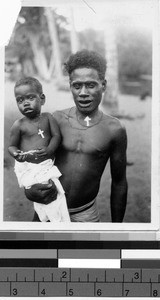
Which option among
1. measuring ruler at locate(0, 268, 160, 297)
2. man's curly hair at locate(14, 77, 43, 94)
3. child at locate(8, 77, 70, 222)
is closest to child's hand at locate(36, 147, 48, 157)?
child at locate(8, 77, 70, 222)

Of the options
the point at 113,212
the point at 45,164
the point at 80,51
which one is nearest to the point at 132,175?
the point at 113,212

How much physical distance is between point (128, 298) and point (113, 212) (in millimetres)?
216

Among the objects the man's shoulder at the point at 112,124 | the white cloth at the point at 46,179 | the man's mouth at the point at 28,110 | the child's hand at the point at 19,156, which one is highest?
the man's mouth at the point at 28,110

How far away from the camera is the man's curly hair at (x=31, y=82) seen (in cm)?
131

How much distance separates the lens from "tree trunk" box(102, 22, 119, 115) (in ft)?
4.27

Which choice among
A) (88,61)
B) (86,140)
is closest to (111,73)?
(88,61)

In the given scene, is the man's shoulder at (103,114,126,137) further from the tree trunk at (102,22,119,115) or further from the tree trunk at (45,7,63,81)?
the tree trunk at (45,7,63,81)

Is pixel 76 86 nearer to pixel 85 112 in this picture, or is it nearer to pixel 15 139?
pixel 85 112

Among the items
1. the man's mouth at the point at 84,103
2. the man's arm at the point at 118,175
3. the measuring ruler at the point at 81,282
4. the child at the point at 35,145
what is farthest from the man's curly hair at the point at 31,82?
the measuring ruler at the point at 81,282

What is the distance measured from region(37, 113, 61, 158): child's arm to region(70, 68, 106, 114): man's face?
79 mm

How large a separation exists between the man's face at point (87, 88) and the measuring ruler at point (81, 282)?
16.3 inches

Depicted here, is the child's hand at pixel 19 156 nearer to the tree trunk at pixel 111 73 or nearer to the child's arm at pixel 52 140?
the child's arm at pixel 52 140

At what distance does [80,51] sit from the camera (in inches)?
51.4

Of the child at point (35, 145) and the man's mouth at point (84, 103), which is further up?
the man's mouth at point (84, 103)
